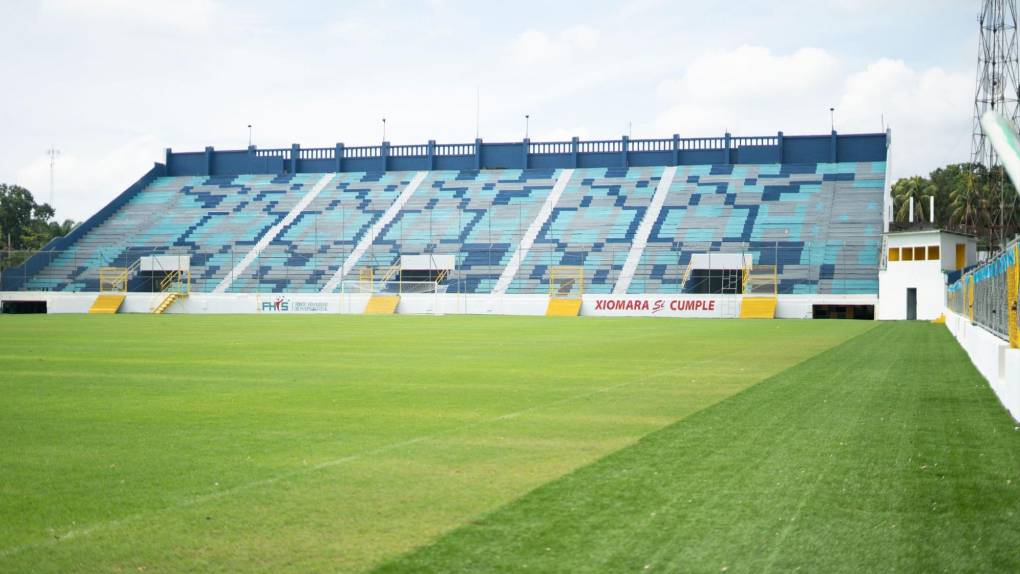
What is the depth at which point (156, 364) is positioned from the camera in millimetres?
Answer: 17172

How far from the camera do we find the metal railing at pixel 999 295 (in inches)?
441

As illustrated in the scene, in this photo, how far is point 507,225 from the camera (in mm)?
59469

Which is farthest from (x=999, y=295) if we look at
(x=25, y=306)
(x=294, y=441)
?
(x=25, y=306)

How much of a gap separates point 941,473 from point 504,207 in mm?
54833

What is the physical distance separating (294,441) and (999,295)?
10.2 m

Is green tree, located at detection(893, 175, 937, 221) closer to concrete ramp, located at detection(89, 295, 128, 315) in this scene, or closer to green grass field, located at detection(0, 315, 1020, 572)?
concrete ramp, located at detection(89, 295, 128, 315)

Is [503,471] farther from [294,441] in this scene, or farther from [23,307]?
[23,307]

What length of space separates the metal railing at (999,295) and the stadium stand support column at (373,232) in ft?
132

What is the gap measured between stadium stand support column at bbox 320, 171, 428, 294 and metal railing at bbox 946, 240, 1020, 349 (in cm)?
4015

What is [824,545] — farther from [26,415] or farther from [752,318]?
[752,318]

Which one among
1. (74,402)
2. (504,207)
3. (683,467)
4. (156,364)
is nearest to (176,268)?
(504,207)

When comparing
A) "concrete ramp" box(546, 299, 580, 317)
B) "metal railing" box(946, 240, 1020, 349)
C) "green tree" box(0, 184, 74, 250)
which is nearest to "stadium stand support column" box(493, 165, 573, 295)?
"concrete ramp" box(546, 299, 580, 317)

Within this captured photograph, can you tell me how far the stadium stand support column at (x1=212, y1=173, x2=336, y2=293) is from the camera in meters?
57.3

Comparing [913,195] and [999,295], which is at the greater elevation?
[913,195]
